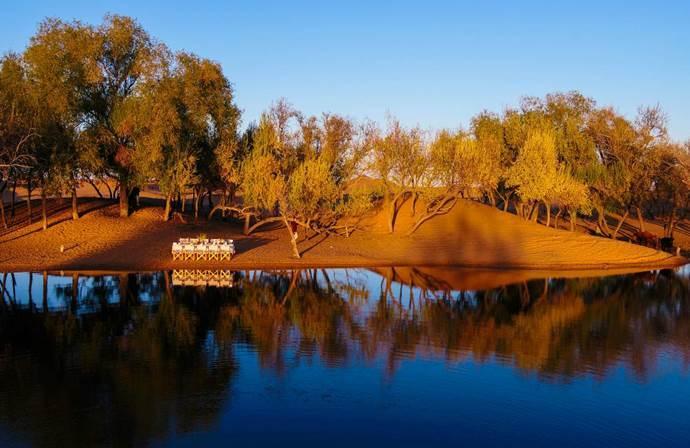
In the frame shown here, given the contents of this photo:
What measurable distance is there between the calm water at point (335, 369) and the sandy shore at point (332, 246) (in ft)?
33.6

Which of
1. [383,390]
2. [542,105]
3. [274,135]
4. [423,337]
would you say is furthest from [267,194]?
[542,105]

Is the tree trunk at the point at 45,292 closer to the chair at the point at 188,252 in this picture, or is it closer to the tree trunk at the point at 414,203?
the chair at the point at 188,252

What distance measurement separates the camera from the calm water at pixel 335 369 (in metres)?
12.7

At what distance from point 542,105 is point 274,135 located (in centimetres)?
2964

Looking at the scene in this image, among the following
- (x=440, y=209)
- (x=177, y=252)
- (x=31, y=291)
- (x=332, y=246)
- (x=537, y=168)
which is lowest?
(x=31, y=291)

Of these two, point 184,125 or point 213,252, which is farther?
point 184,125

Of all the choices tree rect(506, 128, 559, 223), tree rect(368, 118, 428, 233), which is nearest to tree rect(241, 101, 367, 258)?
tree rect(368, 118, 428, 233)

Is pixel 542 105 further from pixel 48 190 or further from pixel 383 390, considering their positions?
pixel 383 390

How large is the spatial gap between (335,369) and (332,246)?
100 feet

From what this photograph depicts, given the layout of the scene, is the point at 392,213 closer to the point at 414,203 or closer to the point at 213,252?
the point at 414,203

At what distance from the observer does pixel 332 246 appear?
4747cm

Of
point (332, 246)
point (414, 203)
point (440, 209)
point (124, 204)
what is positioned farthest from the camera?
point (414, 203)

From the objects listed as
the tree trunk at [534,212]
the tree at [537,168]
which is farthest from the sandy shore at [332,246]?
the tree trunk at [534,212]

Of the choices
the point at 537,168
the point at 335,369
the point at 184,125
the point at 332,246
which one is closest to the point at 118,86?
the point at 184,125
